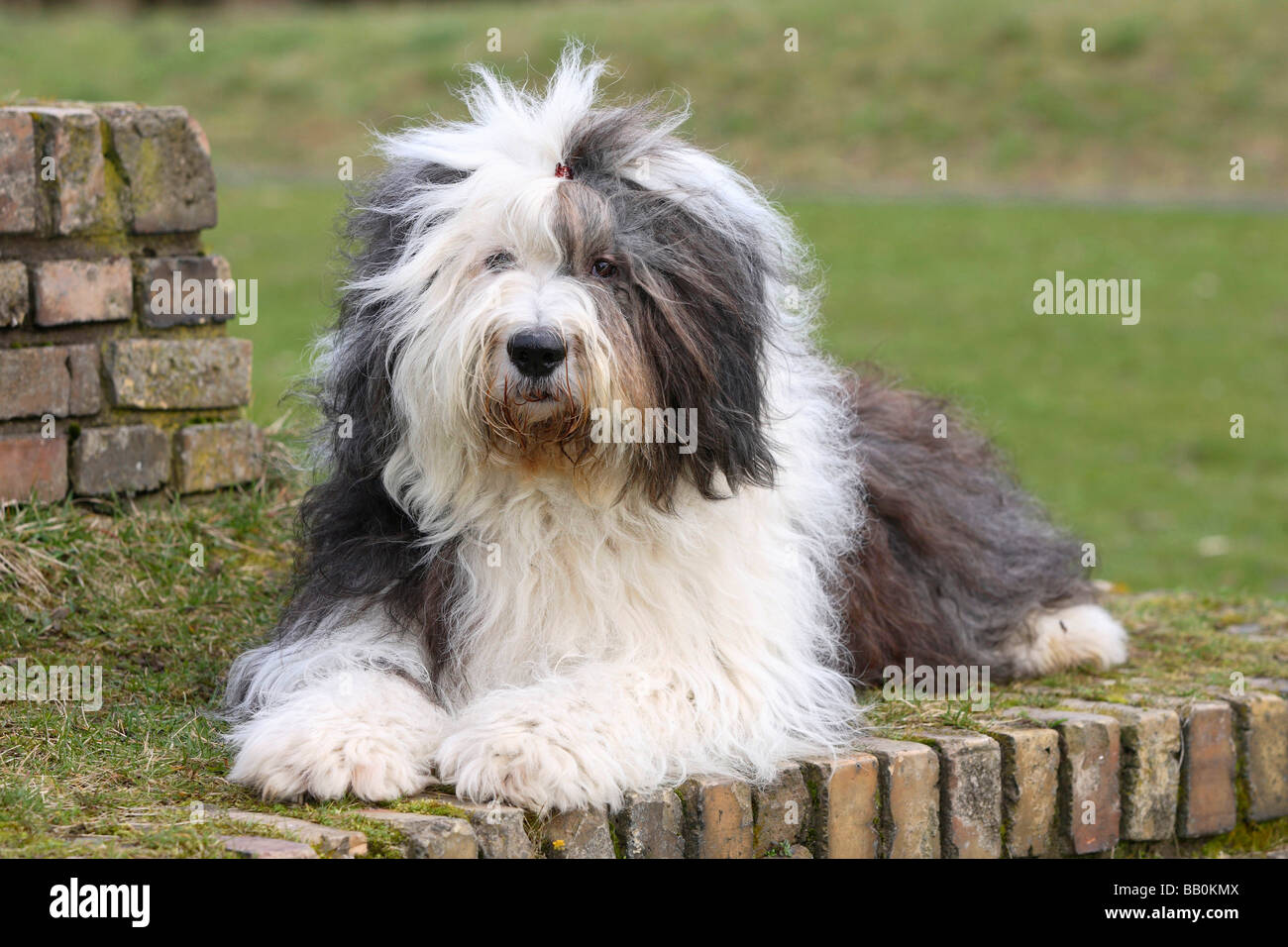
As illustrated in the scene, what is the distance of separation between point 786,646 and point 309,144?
1812 cm

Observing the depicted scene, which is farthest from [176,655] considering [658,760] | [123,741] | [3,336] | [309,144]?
[309,144]

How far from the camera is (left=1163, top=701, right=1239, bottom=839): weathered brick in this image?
4.44 m

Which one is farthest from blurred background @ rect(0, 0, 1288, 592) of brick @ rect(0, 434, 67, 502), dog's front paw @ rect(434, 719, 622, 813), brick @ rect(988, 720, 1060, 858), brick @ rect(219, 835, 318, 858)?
brick @ rect(219, 835, 318, 858)

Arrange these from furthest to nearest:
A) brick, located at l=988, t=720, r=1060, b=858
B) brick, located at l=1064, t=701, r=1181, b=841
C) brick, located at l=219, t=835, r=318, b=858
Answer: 1. brick, located at l=1064, t=701, r=1181, b=841
2. brick, located at l=988, t=720, r=1060, b=858
3. brick, located at l=219, t=835, r=318, b=858

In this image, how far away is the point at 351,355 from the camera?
154 inches

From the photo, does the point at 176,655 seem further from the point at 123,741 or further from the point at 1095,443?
the point at 1095,443

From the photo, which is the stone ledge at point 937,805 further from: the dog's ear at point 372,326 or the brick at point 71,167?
the brick at point 71,167

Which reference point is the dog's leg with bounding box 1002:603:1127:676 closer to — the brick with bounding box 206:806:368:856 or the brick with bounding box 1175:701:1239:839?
the brick with bounding box 1175:701:1239:839

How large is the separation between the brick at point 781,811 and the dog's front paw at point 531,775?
384 mm

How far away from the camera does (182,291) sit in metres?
5.09

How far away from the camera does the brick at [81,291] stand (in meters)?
4.79

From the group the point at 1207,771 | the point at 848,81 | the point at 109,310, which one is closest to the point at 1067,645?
the point at 1207,771

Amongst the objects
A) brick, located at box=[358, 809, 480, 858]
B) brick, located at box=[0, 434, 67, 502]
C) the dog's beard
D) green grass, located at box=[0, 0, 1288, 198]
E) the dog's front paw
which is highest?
green grass, located at box=[0, 0, 1288, 198]

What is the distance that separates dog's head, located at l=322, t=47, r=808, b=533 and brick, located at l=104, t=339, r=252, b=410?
1.23 m
